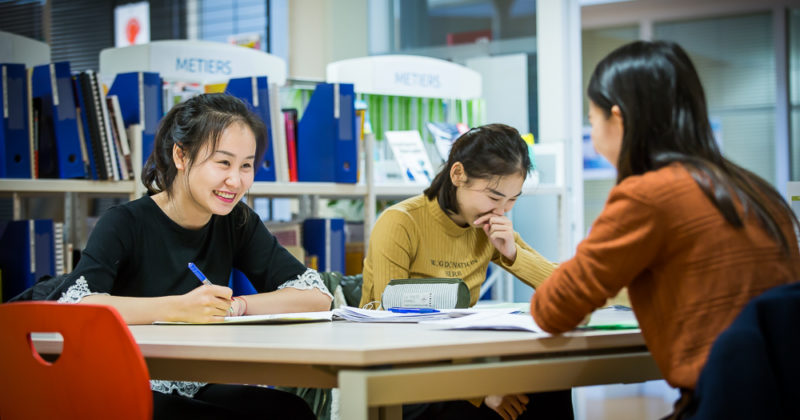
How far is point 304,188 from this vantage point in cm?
272

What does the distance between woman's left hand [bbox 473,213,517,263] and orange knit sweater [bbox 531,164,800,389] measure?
0.88 m

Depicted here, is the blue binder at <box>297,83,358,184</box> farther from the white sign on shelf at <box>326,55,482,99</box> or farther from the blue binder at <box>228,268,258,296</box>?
the blue binder at <box>228,268,258,296</box>

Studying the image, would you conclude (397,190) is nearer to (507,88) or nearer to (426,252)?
(426,252)

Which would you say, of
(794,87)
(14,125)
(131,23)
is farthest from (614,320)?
(794,87)

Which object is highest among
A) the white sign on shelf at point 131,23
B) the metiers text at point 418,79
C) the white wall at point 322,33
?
the white sign on shelf at point 131,23

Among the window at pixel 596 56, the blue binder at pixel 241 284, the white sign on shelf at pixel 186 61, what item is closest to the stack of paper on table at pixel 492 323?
the blue binder at pixel 241 284

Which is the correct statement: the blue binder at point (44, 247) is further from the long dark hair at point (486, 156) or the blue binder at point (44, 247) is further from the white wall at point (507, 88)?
the white wall at point (507, 88)

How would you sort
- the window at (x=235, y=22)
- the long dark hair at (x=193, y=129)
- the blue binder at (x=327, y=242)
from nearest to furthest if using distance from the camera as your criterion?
the long dark hair at (x=193, y=129) < the blue binder at (x=327, y=242) < the window at (x=235, y=22)

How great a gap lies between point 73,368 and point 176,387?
1.65 feet

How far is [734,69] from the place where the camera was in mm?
6328

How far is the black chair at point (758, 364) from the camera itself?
2.85 ft

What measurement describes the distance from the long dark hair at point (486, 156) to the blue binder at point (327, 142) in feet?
2.69

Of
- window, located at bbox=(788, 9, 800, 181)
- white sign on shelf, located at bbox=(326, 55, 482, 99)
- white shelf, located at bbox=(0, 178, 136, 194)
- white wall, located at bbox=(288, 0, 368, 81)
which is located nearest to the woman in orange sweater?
white shelf, located at bbox=(0, 178, 136, 194)

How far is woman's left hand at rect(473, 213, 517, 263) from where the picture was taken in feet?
6.35
